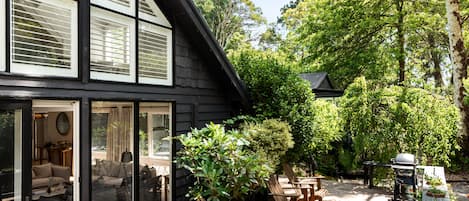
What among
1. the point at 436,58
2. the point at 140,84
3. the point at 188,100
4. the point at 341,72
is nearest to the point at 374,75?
the point at 341,72

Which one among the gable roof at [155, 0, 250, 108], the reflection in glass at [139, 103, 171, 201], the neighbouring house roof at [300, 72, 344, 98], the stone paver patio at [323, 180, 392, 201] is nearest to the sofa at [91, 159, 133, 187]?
the reflection in glass at [139, 103, 171, 201]

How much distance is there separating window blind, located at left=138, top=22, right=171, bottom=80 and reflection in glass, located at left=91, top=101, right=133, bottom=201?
697mm

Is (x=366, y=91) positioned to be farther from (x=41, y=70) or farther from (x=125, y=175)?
(x=41, y=70)

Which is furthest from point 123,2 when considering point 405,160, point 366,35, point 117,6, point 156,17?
point 366,35

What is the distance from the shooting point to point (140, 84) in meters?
5.46

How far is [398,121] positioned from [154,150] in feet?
20.1

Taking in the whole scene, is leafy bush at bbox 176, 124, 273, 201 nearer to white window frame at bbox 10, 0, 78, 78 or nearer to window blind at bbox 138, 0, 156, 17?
white window frame at bbox 10, 0, 78, 78

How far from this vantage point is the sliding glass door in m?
3.75

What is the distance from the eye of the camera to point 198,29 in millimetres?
6336

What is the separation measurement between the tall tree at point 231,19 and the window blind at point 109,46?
20.5 metres

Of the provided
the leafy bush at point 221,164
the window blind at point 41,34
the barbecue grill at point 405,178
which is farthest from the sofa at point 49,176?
the barbecue grill at point 405,178

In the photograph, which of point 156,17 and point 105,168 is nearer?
point 105,168

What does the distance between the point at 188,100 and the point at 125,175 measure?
5.91 ft

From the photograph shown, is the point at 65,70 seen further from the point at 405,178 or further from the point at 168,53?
the point at 405,178
